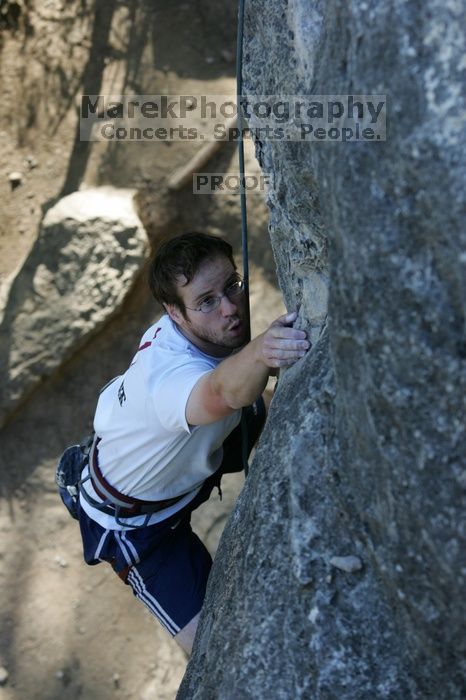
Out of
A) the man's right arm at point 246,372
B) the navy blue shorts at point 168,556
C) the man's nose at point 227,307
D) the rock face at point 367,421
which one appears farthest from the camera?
the navy blue shorts at point 168,556

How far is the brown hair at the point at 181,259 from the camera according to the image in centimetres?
213

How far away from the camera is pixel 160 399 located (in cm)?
197

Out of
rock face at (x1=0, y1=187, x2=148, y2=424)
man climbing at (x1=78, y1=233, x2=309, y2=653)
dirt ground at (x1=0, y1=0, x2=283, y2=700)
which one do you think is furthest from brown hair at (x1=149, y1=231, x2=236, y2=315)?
dirt ground at (x1=0, y1=0, x2=283, y2=700)

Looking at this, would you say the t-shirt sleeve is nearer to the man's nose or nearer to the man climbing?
the man climbing

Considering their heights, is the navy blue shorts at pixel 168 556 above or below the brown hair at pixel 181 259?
below

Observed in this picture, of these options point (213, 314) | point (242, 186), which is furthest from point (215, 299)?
point (242, 186)

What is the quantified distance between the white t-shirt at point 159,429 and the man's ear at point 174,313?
2cm

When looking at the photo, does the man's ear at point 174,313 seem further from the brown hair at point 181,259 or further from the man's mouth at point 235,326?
the man's mouth at point 235,326

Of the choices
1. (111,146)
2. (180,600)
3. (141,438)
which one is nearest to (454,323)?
(141,438)

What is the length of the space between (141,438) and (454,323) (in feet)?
3.54

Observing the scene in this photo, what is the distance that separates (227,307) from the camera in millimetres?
2105

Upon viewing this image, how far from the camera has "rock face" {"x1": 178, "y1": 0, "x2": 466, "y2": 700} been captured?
1232 millimetres

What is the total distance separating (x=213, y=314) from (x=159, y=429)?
0.30 meters

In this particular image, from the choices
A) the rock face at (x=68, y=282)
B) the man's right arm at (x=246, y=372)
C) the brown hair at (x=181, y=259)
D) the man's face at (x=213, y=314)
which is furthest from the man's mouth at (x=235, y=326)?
the rock face at (x=68, y=282)
